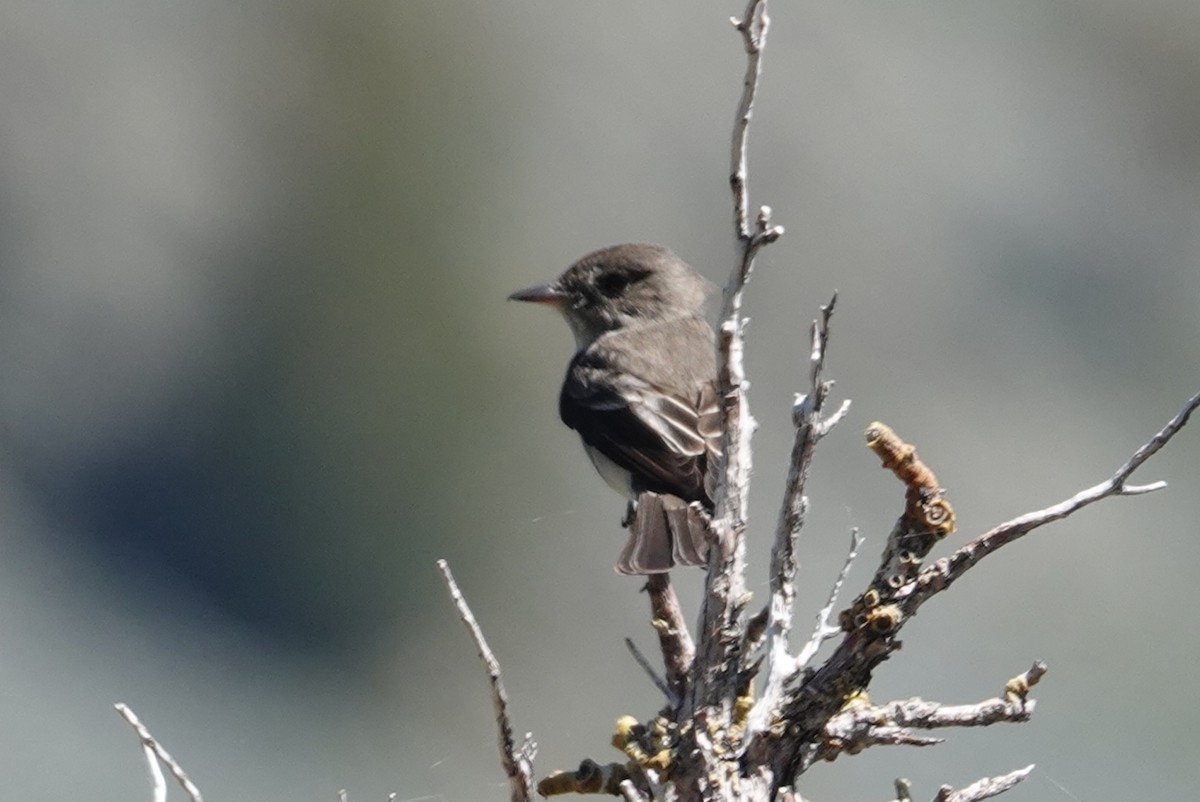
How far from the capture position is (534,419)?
38.4 ft

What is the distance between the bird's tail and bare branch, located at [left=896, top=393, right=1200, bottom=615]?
1239 millimetres

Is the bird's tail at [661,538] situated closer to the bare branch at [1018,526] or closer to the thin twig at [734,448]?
the thin twig at [734,448]

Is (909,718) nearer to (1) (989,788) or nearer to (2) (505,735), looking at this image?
(1) (989,788)

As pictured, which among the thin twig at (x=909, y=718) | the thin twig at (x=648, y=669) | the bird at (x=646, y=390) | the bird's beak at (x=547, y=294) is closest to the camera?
the thin twig at (x=909, y=718)

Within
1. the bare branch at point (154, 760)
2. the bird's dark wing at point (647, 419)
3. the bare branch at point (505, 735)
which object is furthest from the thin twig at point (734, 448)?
the bird's dark wing at point (647, 419)

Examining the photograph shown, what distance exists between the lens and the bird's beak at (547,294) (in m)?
6.50

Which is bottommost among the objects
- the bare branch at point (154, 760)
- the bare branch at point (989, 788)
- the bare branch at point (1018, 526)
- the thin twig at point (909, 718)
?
the bare branch at point (989, 788)

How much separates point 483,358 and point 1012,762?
222 inches

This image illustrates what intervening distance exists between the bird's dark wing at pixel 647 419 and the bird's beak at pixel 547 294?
32cm

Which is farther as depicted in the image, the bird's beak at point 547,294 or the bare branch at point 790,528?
the bird's beak at point 547,294

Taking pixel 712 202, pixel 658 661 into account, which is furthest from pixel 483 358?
pixel 658 661

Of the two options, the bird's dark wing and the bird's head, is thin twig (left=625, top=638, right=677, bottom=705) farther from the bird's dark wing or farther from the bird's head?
the bird's head

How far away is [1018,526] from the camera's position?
2852mm

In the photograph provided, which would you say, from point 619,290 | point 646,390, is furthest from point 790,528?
point 619,290
